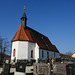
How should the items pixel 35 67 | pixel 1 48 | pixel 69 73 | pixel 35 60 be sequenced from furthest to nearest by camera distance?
pixel 1 48 < pixel 35 60 < pixel 35 67 < pixel 69 73

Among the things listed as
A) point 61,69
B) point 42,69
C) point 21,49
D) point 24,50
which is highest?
point 21,49

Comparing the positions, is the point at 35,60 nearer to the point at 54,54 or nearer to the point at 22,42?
the point at 22,42

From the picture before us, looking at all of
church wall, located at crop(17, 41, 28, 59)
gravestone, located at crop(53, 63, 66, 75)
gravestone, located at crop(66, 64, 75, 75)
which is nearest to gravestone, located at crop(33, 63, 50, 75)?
gravestone, located at crop(53, 63, 66, 75)

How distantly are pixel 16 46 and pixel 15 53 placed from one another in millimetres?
1549

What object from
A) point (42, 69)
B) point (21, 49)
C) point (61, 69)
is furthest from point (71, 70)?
point (21, 49)

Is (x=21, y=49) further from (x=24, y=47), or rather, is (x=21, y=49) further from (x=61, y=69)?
(x=61, y=69)

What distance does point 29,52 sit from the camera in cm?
2197

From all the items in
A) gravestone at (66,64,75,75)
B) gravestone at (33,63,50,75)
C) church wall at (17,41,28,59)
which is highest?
church wall at (17,41,28,59)

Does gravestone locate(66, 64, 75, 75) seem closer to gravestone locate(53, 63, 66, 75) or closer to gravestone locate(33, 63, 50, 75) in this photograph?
gravestone locate(53, 63, 66, 75)

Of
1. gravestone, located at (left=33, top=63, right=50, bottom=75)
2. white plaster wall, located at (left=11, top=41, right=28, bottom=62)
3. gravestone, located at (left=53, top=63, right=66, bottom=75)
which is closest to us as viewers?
gravestone, located at (left=53, top=63, right=66, bottom=75)

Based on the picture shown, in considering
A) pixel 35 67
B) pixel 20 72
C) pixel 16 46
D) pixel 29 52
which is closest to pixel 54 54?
pixel 29 52

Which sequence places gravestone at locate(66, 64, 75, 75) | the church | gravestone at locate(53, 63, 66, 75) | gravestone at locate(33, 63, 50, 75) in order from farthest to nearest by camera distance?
the church < gravestone at locate(33, 63, 50, 75) < gravestone at locate(53, 63, 66, 75) < gravestone at locate(66, 64, 75, 75)

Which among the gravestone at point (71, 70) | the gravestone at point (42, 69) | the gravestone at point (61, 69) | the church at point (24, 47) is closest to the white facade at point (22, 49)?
the church at point (24, 47)

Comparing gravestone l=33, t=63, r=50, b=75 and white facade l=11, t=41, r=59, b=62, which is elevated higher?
white facade l=11, t=41, r=59, b=62
